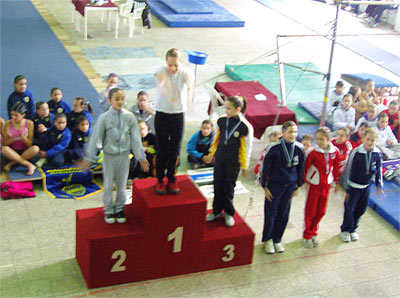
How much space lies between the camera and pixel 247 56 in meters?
12.8

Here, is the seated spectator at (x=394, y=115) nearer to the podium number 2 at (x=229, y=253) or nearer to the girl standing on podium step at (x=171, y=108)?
the podium number 2 at (x=229, y=253)

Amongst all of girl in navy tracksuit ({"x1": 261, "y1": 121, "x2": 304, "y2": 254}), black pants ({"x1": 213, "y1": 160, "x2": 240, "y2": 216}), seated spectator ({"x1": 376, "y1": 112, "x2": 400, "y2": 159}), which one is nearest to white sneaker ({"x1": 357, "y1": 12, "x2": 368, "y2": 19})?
seated spectator ({"x1": 376, "y1": 112, "x2": 400, "y2": 159})

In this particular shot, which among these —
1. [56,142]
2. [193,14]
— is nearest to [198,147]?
[56,142]

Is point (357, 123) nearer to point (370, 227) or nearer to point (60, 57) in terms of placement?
point (370, 227)

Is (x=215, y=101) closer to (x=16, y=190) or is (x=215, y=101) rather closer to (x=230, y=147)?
(x=230, y=147)

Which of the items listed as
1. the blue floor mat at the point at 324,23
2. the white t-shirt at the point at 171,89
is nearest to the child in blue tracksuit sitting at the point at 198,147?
the white t-shirt at the point at 171,89

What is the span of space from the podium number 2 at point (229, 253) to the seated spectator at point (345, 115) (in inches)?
141

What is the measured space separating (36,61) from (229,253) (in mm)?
7055

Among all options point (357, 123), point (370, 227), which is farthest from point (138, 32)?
point (370, 227)

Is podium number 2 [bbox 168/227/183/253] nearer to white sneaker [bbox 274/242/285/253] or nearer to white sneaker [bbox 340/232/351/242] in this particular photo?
white sneaker [bbox 274/242/285/253]

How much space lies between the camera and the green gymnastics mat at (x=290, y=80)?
10.5 meters

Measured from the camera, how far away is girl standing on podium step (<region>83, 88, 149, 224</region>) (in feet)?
16.9

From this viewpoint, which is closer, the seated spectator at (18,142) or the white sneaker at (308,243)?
the white sneaker at (308,243)

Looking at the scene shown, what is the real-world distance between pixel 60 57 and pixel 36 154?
502cm
